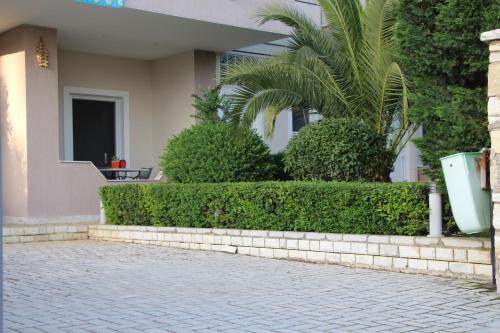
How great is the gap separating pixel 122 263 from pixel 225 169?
2897 mm

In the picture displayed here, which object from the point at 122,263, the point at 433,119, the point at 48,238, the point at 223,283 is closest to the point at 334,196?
the point at 433,119

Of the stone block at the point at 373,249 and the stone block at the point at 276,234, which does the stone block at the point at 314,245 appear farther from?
the stone block at the point at 373,249

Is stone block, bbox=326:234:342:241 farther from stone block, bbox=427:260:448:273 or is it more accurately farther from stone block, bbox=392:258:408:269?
stone block, bbox=427:260:448:273

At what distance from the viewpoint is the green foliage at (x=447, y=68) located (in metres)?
7.65

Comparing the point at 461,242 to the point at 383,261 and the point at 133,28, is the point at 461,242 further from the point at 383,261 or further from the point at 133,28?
the point at 133,28

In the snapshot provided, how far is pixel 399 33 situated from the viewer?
827 centimetres

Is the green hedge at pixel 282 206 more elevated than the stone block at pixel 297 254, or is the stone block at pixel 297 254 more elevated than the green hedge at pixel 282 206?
the green hedge at pixel 282 206

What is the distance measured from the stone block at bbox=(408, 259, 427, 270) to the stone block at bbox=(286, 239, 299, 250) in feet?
5.97

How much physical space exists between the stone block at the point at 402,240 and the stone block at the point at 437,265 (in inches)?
13.5

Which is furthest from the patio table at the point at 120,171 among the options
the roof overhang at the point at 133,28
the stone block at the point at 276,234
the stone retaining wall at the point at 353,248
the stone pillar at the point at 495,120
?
the stone pillar at the point at 495,120

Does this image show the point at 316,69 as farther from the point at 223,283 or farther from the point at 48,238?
the point at 48,238

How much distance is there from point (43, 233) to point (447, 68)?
8267 mm

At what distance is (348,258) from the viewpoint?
8797 mm

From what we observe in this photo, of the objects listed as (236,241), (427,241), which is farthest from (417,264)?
(236,241)
